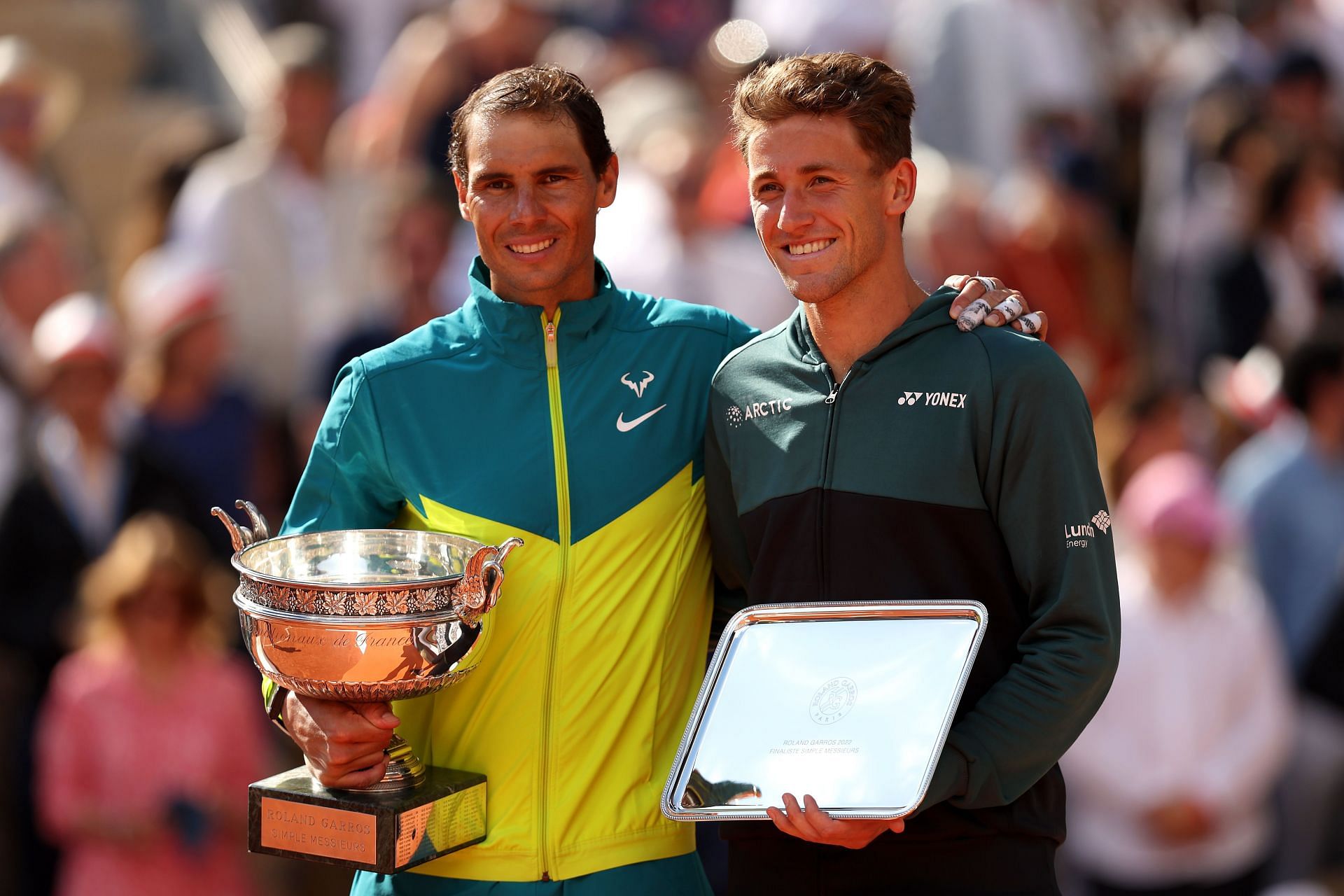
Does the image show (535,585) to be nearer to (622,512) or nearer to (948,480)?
(622,512)

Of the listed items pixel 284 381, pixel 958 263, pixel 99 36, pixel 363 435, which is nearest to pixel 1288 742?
pixel 958 263

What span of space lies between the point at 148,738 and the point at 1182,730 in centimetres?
337

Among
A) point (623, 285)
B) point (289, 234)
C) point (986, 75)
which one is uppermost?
point (986, 75)

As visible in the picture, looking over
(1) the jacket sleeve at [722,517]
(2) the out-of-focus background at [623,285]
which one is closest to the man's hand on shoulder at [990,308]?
(1) the jacket sleeve at [722,517]

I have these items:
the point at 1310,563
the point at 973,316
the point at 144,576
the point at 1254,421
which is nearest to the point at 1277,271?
the point at 1254,421

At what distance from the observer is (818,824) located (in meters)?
2.96

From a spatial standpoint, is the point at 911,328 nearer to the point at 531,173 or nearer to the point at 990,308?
the point at 990,308

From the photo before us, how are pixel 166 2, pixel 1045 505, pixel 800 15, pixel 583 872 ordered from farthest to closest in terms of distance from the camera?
pixel 166 2
pixel 800 15
pixel 583 872
pixel 1045 505

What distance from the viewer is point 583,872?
3.41m

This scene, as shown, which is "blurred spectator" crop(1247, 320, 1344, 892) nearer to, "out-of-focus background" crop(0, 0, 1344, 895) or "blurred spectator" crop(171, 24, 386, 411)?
"out-of-focus background" crop(0, 0, 1344, 895)

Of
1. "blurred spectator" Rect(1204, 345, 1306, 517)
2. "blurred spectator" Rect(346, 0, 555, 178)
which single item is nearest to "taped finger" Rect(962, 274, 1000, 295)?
"blurred spectator" Rect(1204, 345, 1306, 517)

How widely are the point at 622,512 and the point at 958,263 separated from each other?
4428 mm

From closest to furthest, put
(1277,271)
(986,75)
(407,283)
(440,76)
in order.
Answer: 1. (407,283)
2. (440,76)
3. (1277,271)
4. (986,75)

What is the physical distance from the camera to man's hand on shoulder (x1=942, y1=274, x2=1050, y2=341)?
10.8 ft
